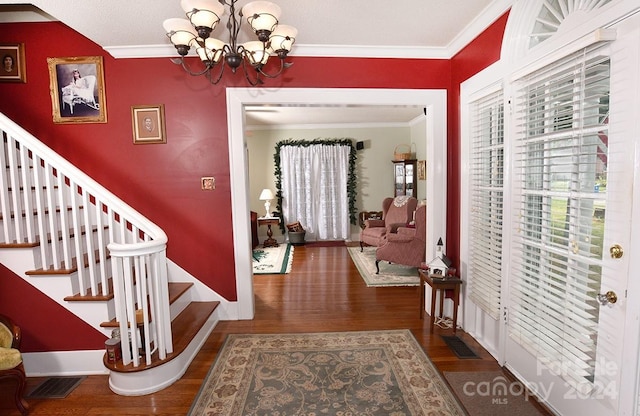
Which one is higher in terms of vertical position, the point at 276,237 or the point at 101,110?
the point at 101,110

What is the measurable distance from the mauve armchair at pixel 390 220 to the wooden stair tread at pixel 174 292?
10.4ft

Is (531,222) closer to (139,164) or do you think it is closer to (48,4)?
(139,164)

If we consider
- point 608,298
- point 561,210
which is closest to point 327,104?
point 561,210

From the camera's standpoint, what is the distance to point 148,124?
318 cm

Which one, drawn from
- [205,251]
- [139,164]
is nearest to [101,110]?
[139,164]

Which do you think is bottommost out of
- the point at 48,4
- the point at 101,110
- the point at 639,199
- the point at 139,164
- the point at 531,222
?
the point at 531,222

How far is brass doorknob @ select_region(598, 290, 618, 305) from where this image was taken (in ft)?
4.97

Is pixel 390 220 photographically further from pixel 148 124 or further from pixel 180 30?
pixel 180 30

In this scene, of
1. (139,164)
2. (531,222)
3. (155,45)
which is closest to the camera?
(531,222)

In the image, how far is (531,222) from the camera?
6.96 feet

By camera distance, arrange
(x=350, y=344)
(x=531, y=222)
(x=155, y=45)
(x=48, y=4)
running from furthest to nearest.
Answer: (x=155, y=45) → (x=350, y=344) → (x=48, y=4) → (x=531, y=222)

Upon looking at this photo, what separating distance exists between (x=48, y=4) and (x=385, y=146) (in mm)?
6014

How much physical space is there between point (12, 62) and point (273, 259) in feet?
13.5

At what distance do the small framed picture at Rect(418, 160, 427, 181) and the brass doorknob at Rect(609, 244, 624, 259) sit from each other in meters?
5.04
